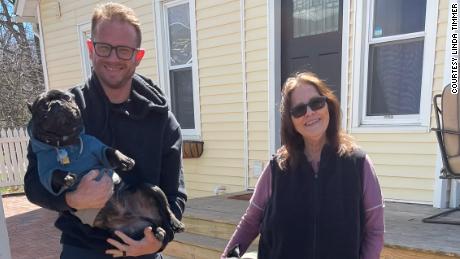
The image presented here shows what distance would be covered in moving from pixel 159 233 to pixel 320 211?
Answer: 2.19 feet

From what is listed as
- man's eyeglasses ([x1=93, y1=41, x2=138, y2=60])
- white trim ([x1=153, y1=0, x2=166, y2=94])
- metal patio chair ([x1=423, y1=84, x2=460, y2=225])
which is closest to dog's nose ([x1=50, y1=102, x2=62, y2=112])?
man's eyeglasses ([x1=93, y1=41, x2=138, y2=60])

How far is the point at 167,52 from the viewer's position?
5.36 m

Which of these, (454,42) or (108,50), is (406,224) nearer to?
(454,42)

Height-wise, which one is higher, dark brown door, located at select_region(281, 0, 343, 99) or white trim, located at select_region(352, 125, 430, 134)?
dark brown door, located at select_region(281, 0, 343, 99)

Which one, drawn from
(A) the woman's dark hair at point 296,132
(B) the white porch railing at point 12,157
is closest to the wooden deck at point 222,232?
(A) the woman's dark hair at point 296,132

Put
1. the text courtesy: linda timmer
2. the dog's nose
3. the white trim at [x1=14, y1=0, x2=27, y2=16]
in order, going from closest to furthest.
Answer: the dog's nose → the text courtesy: linda timmer → the white trim at [x1=14, y1=0, x2=27, y2=16]

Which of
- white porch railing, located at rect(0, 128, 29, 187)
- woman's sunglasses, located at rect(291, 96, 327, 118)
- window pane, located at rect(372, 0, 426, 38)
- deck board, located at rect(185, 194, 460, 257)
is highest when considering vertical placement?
window pane, located at rect(372, 0, 426, 38)

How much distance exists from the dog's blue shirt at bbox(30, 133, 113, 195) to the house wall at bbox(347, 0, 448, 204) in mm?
2893

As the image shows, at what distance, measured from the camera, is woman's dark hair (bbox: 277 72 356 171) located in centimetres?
162

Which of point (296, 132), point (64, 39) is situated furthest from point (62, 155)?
point (64, 39)

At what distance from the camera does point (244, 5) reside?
4363mm

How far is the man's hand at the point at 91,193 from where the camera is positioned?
48.5 inches

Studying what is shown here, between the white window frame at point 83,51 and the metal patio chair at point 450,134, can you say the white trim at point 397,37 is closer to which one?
the metal patio chair at point 450,134

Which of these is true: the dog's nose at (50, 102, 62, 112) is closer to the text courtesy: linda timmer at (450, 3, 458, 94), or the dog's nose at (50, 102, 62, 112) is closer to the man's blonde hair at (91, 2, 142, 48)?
the man's blonde hair at (91, 2, 142, 48)
